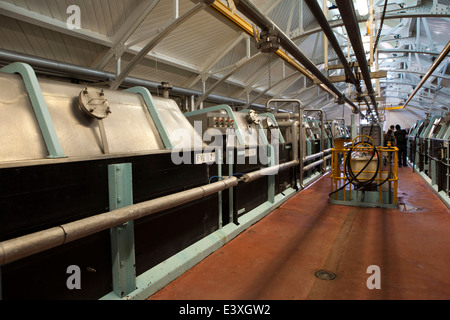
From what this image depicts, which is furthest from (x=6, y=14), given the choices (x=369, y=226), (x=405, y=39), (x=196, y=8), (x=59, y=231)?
(x=405, y=39)

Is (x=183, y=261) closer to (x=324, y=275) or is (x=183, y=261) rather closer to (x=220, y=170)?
(x=220, y=170)

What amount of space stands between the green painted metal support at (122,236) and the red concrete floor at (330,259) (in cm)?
24

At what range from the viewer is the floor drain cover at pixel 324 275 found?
1964 mm

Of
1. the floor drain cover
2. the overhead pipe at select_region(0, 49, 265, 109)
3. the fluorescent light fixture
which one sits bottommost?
the floor drain cover

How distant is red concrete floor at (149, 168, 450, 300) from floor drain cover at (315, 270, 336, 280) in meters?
0.04

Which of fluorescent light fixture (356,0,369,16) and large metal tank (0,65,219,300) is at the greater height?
fluorescent light fixture (356,0,369,16)

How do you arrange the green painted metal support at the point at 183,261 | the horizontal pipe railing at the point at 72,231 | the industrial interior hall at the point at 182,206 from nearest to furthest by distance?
the horizontal pipe railing at the point at 72,231
the industrial interior hall at the point at 182,206
the green painted metal support at the point at 183,261

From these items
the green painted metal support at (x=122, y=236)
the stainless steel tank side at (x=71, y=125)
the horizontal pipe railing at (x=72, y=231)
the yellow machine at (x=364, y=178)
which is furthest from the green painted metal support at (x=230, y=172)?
the yellow machine at (x=364, y=178)

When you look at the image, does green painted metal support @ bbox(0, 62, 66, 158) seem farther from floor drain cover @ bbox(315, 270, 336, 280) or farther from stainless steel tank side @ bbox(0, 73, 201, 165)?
floor drain cover @ bbox(315, 270, 336, 280)

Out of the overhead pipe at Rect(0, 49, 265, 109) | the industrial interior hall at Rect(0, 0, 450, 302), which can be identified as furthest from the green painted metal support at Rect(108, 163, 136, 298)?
the overhead pipe at Rect(0, 49, 265, 109)

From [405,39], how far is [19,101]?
12.5 metres

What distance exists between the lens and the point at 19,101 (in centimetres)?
153

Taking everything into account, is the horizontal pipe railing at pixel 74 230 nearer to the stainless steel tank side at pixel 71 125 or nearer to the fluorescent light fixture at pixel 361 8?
the stainless steel tank side at pixel 71 125

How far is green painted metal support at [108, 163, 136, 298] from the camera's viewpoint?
61.6 inches
